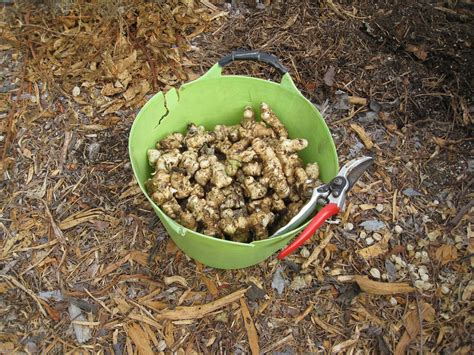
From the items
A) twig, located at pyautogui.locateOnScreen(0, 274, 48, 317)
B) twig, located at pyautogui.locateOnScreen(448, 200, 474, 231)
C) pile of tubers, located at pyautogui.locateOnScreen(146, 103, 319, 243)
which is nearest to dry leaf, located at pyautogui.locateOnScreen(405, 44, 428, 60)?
twig, located at pyautogui.locateOnScreen(448, 200, 474, 231)

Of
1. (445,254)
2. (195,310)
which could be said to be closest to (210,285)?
Result: (195,310)

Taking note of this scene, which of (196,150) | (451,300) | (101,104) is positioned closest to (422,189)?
(451,300)

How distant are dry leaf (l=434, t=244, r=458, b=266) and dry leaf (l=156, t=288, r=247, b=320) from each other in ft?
2.22

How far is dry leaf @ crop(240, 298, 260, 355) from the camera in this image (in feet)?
4.31

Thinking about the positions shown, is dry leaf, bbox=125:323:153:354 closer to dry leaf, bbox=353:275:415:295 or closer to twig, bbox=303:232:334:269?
twig, bbox=303:232:334:269

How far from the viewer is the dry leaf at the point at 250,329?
1.31m

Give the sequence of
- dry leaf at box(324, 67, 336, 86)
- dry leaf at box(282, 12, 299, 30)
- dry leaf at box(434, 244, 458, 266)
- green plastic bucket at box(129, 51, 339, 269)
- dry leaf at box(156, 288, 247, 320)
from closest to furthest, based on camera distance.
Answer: green plastic bucket at box(129, 51, 339, 269) → dry leaf at box(156, 288, 247, 320) → dry leaf at box(434, 244, 458, 266) → dry leaf at box(324, 67, 336, 86) → dry leaf at box(282, 12, 299, 30)

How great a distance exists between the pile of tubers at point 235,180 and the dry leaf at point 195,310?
0.69 feet

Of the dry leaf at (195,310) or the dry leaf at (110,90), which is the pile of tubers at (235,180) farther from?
the dry leaf at (110,90)

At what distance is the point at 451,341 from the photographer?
1332 millimetres

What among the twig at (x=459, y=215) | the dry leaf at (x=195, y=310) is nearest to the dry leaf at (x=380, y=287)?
the twig at (x=459, y=215)

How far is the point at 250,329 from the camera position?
1.34 m

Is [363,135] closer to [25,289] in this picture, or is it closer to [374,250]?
[374,250]

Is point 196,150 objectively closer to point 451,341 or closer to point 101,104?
point 101,104
